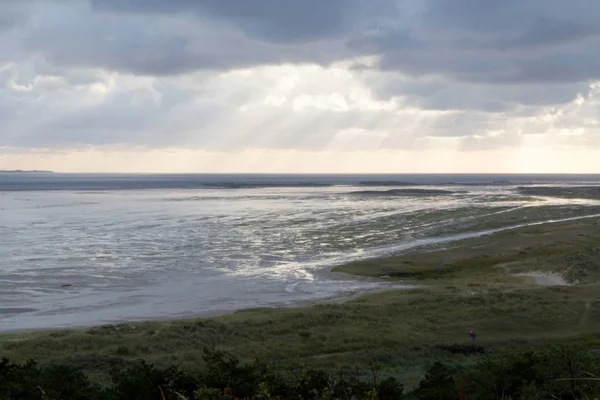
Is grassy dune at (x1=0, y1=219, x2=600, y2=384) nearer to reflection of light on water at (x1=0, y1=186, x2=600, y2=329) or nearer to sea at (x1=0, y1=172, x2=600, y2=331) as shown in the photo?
sea at (x1=0, y1=172, x2=600, y2=331)

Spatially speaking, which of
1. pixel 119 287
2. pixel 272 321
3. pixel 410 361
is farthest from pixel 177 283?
pixel 410 361

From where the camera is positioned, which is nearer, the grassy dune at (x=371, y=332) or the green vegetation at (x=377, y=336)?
the green vegetation at (x=377, y=336)

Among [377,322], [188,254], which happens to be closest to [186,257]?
[188,254]

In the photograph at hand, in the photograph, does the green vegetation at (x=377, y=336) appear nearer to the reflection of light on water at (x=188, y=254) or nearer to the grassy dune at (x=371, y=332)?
the grassy dune at (x=371, y=332)

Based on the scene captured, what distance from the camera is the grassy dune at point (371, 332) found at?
2097cm

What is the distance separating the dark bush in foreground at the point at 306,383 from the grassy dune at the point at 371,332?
9.43 feet

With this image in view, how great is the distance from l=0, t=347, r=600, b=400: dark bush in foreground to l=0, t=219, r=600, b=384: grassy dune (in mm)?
2875

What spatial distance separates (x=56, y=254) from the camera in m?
45.6

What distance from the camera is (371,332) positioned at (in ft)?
78.2

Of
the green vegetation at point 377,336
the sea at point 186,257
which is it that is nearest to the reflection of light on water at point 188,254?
the sea at point 186,257

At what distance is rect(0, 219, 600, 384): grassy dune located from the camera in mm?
20969

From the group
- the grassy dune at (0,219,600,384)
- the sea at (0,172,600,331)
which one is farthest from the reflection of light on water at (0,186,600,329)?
the grassy dune at (0,219,600,384)

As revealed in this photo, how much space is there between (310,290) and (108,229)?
3474 centimetres

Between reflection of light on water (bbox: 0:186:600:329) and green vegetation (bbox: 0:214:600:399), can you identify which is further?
reflection of light on water (bbox: 0:186:600:329)
